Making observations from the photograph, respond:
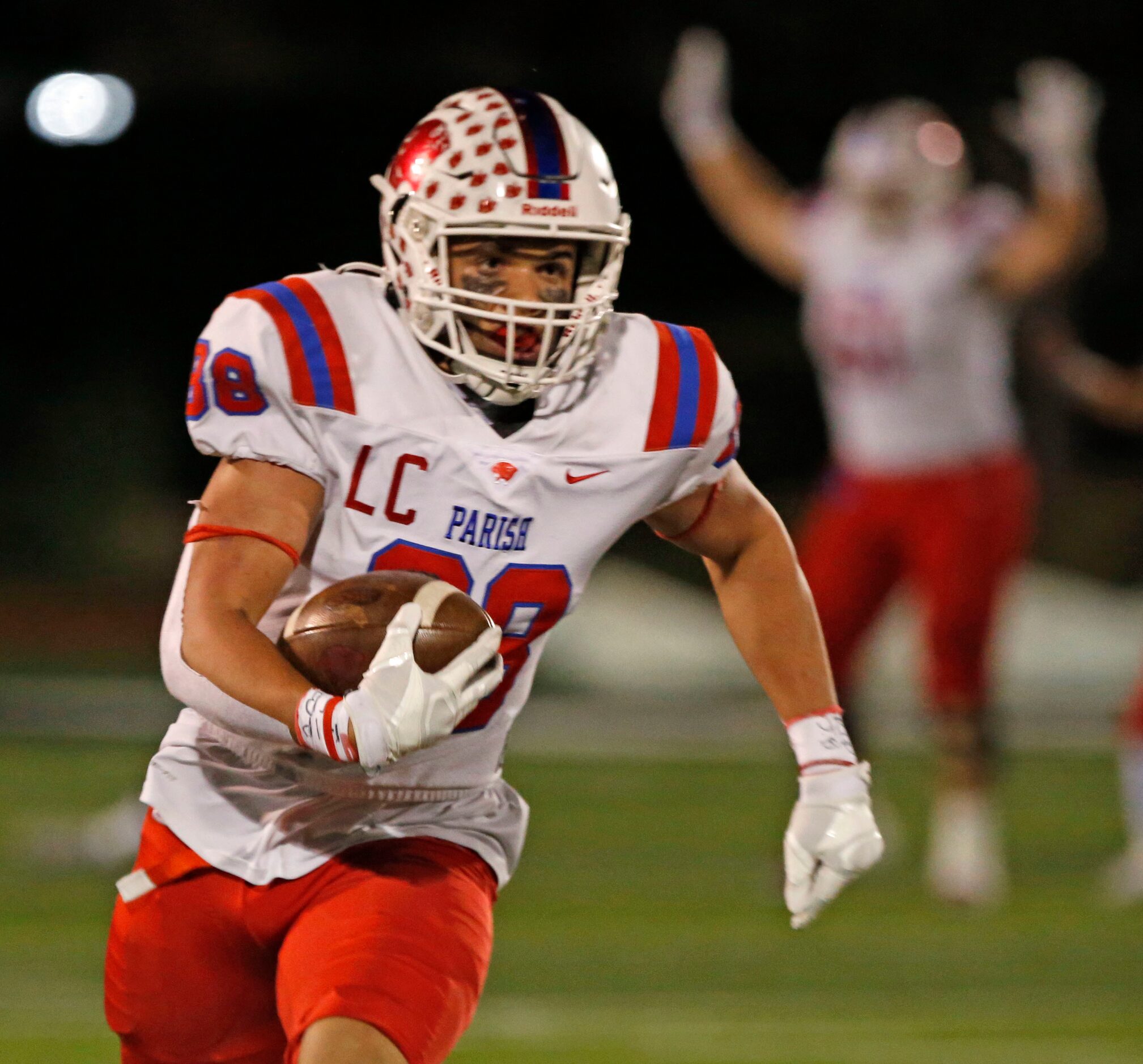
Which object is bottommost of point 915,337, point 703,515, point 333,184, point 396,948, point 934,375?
point 333,184

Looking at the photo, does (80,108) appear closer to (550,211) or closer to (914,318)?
(914,318)

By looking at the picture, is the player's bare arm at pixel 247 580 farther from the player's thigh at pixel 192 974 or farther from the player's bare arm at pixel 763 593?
the player's bare arm at pixel 763 593

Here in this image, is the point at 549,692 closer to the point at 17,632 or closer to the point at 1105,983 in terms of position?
the point at 17,632

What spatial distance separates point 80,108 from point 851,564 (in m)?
7.66

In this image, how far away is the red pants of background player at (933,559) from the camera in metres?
6.22

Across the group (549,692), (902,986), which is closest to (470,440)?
(902,986)

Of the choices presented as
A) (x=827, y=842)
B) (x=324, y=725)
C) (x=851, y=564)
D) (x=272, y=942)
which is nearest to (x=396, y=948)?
(x=272, y=942)

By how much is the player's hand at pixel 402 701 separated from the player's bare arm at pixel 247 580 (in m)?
0.11

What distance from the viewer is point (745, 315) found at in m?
17.5

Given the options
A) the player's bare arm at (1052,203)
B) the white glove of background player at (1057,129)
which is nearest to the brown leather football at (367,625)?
the player's bare arm at (1052,203)

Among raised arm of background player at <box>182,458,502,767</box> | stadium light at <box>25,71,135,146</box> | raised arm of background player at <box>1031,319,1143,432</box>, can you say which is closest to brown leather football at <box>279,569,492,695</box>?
raised arm of background player at <box>182,458,502,767</box>

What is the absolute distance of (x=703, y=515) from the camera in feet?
9.57

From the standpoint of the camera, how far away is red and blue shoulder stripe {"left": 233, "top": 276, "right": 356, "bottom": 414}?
8.54 feet

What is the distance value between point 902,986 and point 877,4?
38.8ft
